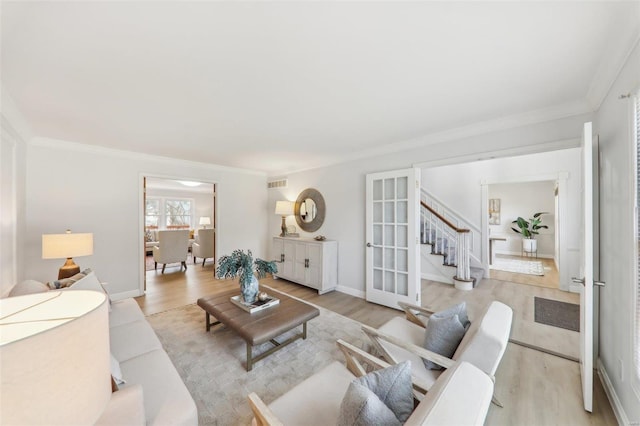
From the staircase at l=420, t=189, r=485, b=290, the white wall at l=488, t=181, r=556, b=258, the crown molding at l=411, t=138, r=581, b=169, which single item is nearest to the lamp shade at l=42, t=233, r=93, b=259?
the crown molding at l=411, t=138, r=581, b=169

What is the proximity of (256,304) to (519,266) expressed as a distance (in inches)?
264

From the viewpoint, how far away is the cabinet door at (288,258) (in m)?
4.65

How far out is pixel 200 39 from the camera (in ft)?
4.77

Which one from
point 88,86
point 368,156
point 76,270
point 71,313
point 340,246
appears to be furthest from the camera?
point 340,246

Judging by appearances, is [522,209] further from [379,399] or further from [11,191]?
[11,191]

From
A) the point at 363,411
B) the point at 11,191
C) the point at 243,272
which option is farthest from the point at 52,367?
the point at 11,191

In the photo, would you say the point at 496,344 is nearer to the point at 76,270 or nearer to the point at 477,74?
the point at 477,74

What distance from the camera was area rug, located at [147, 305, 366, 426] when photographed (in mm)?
1780

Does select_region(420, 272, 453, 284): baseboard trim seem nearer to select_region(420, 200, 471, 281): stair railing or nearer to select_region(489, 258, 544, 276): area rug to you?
select_region(420, 200, 471, 281): stair railing

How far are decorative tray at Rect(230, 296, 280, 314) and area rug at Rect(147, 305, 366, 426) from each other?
0.40 metres

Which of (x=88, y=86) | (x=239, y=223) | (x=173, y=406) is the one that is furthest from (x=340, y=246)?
(x=88, y=86)

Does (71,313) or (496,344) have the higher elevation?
(71,313)

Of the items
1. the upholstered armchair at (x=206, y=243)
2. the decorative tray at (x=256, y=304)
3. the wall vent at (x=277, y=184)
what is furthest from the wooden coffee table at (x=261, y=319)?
the upholstered armchair at (x=206, y=243)

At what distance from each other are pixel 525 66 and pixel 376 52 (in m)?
1.12
